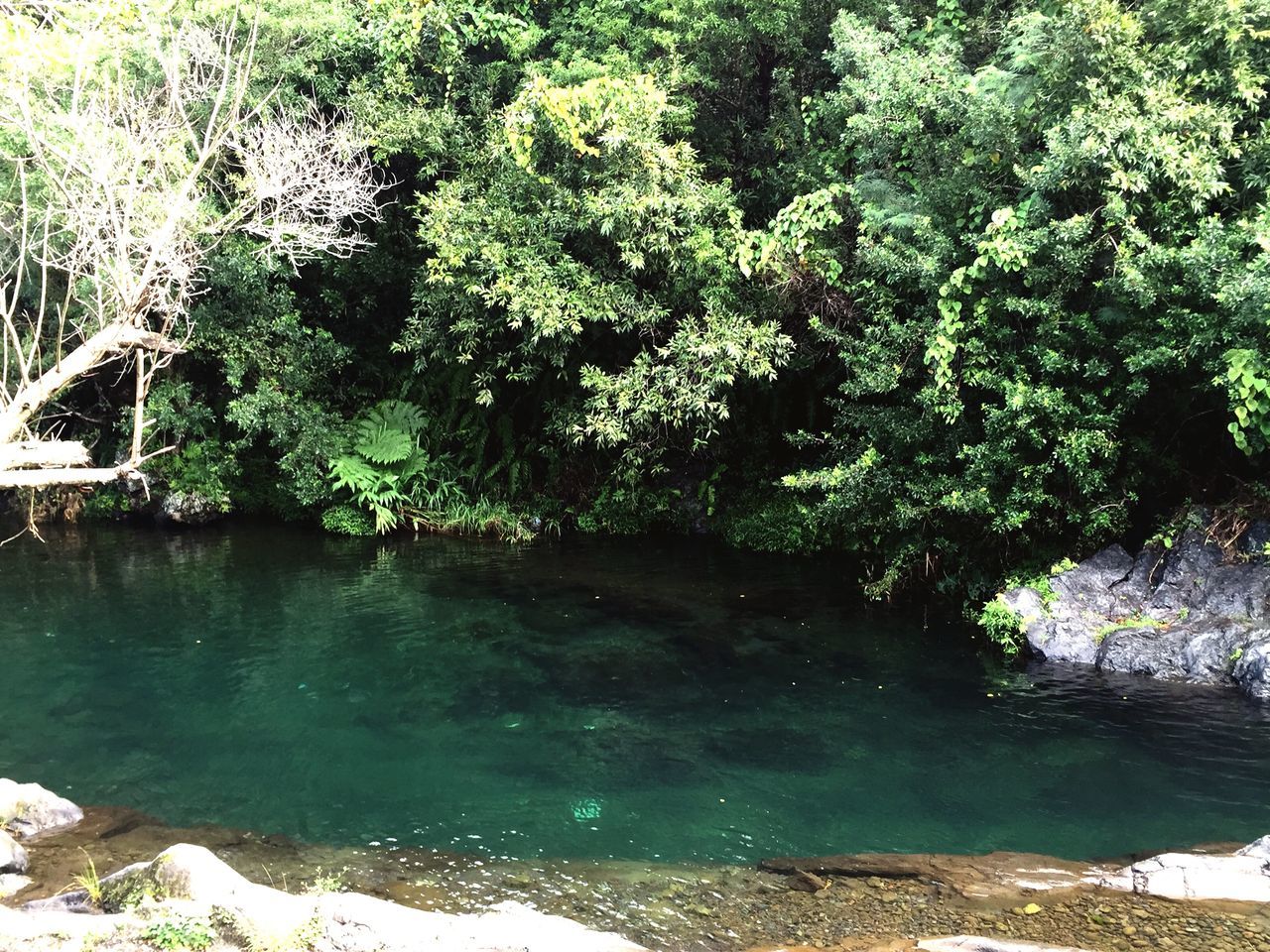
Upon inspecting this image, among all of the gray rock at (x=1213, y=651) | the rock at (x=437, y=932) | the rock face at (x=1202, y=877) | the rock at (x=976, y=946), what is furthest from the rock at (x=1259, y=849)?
the rock at (x=437, y=932)

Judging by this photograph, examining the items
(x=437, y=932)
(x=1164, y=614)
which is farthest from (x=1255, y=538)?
(x=437, y=932)

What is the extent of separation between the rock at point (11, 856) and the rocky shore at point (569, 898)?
0.02 metres

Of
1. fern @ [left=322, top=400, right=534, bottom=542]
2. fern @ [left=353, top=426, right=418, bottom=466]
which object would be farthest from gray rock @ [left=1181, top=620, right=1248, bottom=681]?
fern @ [left=353, top=426, right=418, bottom=466]

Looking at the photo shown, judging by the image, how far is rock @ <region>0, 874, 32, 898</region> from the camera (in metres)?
5.30

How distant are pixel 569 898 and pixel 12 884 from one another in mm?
3383

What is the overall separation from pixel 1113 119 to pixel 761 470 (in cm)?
856

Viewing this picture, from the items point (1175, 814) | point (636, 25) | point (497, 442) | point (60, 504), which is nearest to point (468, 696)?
point (1175, 814)

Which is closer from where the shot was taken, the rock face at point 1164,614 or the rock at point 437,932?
the rock at point 437,932

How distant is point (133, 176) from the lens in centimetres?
637

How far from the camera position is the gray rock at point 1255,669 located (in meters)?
8.38

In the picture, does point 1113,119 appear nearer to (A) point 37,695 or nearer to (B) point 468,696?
(B) point 468,696

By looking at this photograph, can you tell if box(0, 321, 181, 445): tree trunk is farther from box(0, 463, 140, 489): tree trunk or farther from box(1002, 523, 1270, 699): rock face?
box(1002, 523, 1270, 699): rock face

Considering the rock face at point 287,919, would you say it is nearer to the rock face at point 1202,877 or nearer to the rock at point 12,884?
the rock at point 12,884

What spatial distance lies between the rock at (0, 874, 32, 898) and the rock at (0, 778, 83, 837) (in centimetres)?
75
